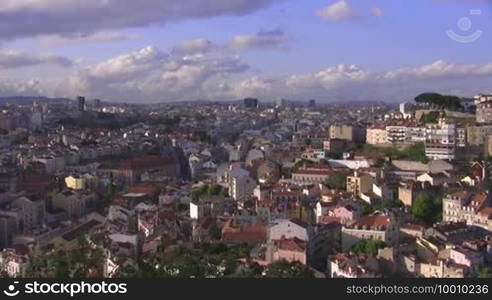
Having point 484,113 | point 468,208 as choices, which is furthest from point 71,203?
point 484,113

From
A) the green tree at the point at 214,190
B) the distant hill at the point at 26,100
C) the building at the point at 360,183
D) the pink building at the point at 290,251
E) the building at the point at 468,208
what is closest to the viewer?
the pink building at the point at 290,251

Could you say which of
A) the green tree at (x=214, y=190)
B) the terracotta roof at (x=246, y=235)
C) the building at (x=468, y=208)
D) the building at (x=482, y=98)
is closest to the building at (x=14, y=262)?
the terracotta roof at (x=246, y=235)

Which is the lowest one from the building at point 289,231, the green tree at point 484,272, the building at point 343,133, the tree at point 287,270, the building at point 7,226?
the building at point 7,226

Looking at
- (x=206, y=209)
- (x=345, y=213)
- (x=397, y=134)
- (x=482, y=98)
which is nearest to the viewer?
(x=345, y=213)

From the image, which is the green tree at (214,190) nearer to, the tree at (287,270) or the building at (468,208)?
the building at (468,208)

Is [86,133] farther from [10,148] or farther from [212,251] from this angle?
[212,251]

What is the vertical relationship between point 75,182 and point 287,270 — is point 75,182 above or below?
below

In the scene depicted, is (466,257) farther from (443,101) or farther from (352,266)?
(443,101)

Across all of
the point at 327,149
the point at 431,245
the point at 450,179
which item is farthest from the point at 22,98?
the point at 431,245

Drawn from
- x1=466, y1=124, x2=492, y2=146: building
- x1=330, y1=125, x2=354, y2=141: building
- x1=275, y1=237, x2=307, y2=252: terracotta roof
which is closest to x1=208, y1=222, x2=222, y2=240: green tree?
x1=275, y1=237, x2=307, y2=252: terracotta roof
